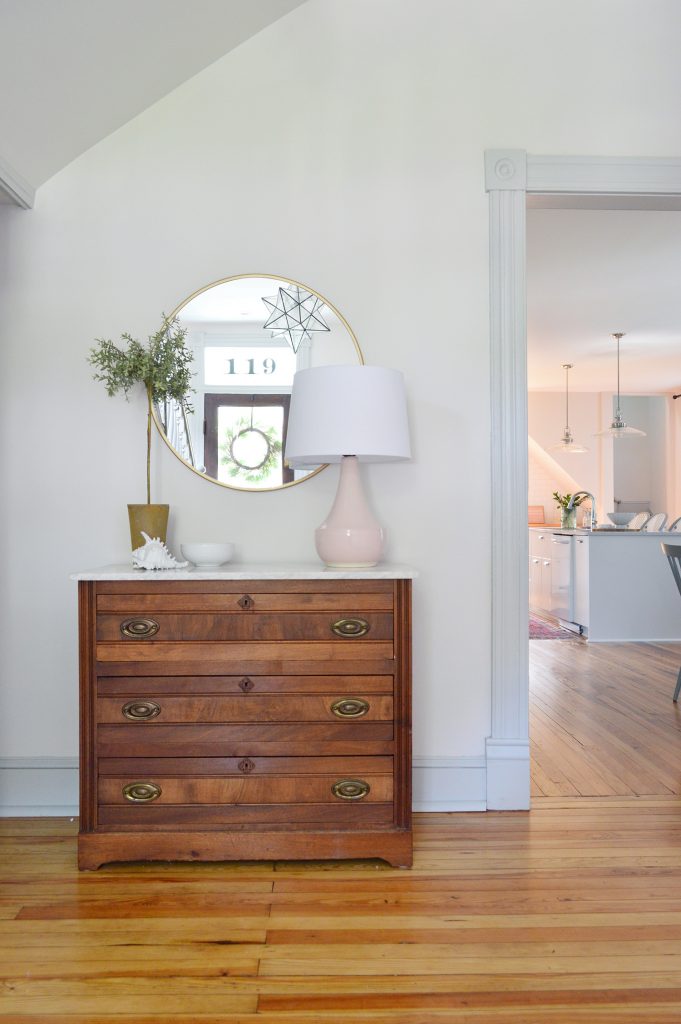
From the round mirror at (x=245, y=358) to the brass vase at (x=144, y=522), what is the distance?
0.88 feet

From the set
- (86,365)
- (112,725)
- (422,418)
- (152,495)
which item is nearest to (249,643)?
(112,725)

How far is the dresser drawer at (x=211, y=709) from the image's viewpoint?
7.20 feet

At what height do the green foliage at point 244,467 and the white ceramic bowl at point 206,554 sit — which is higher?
the green foliage at point 244,467

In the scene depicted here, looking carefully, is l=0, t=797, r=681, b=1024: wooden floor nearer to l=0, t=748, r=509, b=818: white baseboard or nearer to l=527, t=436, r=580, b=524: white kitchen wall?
l=0, t=748, r=509, b=818: white baseboard

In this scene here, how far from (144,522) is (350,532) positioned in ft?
2.25

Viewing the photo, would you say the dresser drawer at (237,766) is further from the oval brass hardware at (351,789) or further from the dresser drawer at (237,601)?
the dresser drawer at (237,601)

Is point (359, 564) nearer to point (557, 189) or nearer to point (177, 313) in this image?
point (177, 313)

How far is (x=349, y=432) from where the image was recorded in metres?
Answer: 2.28

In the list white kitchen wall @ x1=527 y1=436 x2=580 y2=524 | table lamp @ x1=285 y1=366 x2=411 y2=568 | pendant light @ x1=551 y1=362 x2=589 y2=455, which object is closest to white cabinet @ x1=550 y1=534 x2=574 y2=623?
pendant light @ x1=551 y1=362 x2=589 y2=455

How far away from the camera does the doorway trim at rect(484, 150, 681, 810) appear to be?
266cm

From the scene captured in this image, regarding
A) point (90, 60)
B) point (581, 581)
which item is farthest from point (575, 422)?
point (90, 60)

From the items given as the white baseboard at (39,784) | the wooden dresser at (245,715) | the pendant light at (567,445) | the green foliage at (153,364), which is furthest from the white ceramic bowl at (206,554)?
the pendant light at (567,445)

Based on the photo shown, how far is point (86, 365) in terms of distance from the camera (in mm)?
2674

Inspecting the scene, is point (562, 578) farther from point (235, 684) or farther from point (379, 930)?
point (379, 930)
